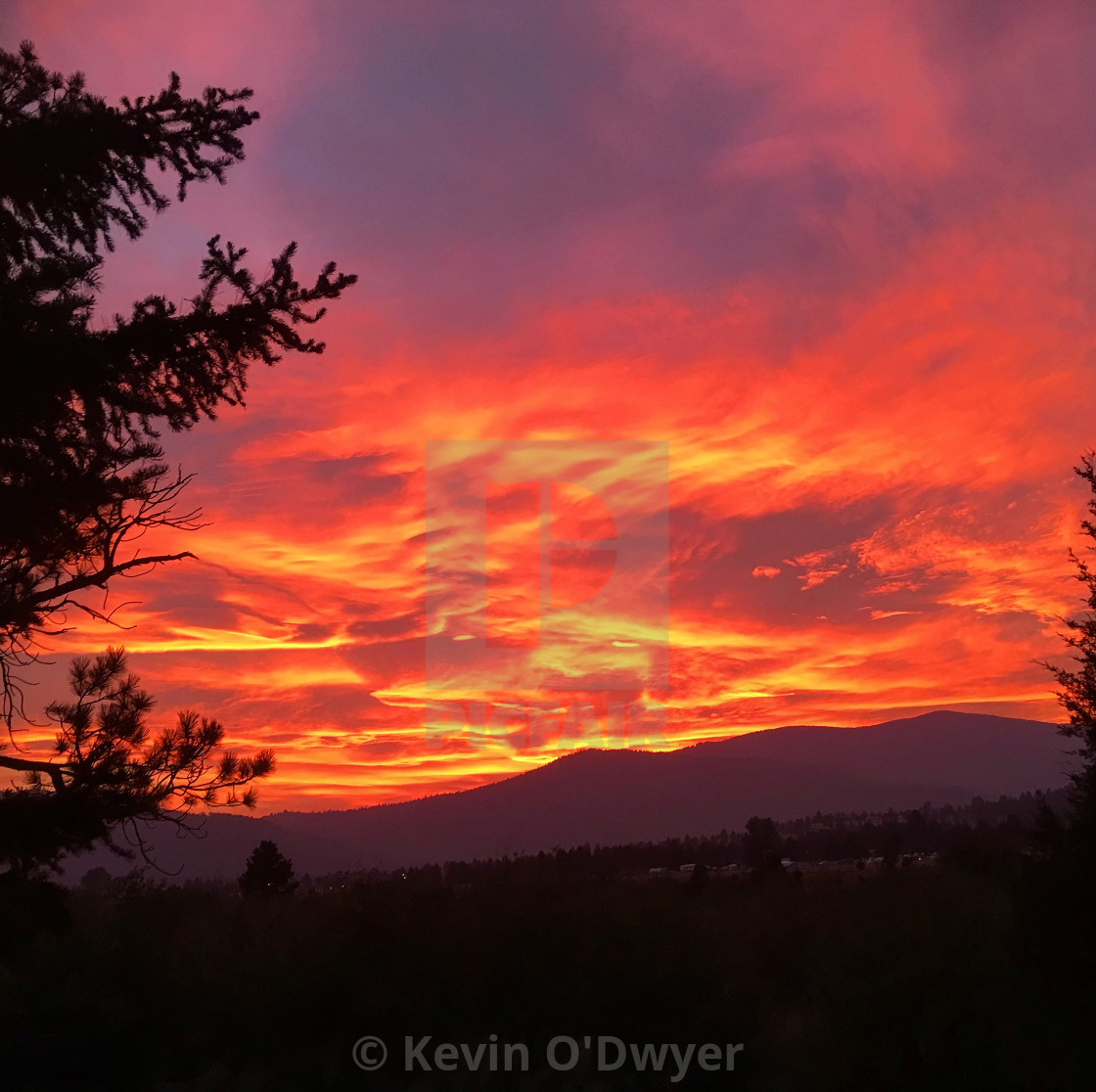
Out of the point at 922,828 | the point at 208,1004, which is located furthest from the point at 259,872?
the point at 922,828

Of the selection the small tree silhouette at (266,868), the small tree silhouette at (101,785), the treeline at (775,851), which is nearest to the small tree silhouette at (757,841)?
the treeline at (775,851)

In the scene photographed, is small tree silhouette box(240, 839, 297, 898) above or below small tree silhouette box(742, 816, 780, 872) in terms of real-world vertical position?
above

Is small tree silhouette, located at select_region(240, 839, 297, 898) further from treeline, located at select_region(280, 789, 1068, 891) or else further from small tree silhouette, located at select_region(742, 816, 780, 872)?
small tree silhouette, located at select_region(742, 816, 780, 872)

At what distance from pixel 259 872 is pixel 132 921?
25578 mm

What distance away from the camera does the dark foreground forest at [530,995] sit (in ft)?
37.0

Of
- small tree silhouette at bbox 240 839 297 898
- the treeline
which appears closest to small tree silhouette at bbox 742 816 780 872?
the treeline

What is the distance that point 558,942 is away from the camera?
1316cm

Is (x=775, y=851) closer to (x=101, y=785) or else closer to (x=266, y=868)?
(x=266, y=868)

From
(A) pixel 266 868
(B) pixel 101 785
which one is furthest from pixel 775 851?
(B) pixel 101 785

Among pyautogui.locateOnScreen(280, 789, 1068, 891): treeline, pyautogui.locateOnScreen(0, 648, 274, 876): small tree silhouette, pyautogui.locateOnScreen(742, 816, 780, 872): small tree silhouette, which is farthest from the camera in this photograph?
pyautogui.locateOnScreen(742, 816, 780, 872): small tree silhouette

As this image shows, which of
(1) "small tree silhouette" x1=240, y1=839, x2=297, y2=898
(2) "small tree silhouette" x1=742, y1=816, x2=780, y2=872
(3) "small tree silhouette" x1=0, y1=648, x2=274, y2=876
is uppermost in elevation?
(3) "small tree silhouette" x1=0, y1=648, x2=274, y2=876

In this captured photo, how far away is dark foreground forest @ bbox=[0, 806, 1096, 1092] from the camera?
37.0ft

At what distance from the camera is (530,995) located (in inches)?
491

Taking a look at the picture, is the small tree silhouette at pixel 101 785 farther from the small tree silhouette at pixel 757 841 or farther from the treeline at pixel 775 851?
the small tree silhouette at pixel 757 841
